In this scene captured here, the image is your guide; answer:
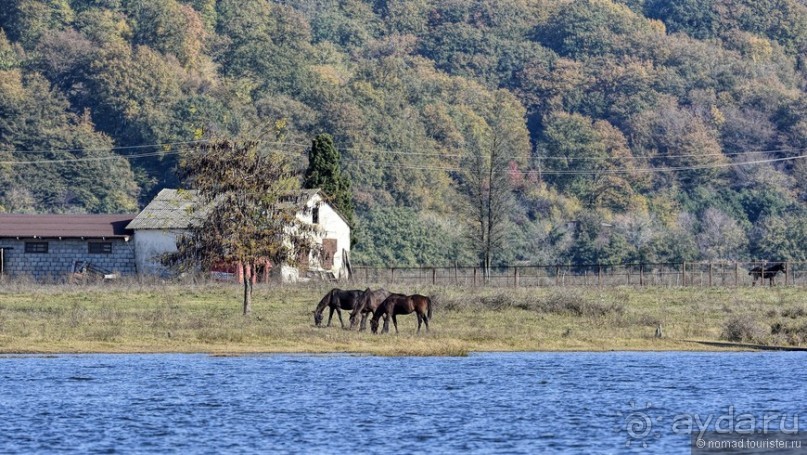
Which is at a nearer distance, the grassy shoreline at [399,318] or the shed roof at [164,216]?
the grassy shoreline at [399,318]

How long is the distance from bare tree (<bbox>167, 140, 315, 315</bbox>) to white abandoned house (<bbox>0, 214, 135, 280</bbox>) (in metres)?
22.7

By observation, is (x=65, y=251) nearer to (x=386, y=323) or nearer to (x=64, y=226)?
(x=64, y=226)

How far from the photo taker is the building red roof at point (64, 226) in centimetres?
7625

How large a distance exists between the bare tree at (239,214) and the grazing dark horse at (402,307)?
27.8 ft

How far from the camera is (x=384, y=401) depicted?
108 feet

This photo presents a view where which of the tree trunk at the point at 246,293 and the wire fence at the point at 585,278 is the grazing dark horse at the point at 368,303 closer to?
the tree trunk at the point at 246,293

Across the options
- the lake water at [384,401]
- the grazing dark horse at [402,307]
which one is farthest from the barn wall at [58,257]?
the lake water at [384,401]

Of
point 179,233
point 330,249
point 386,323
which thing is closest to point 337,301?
point 386,323

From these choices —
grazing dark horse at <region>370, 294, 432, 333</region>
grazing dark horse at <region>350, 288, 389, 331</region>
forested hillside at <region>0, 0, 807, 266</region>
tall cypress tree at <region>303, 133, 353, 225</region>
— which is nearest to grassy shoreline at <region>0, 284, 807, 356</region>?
grazing dark horse at <region>370, 294, 432, 333</region>

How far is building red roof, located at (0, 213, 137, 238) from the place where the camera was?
7625cm

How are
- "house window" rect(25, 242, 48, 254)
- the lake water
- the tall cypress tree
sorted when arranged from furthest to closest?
1. the tall cypress tree
2. "house window" rect(25, 242, 48, 254)
3. the lake water

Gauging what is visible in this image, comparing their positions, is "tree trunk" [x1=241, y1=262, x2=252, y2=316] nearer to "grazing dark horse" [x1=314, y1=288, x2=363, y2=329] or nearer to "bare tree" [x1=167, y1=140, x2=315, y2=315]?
"bare tree" [x1=167, y1=140, x2=315, y2=315]

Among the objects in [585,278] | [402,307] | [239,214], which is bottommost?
[402,307]

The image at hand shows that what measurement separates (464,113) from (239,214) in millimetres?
99490
